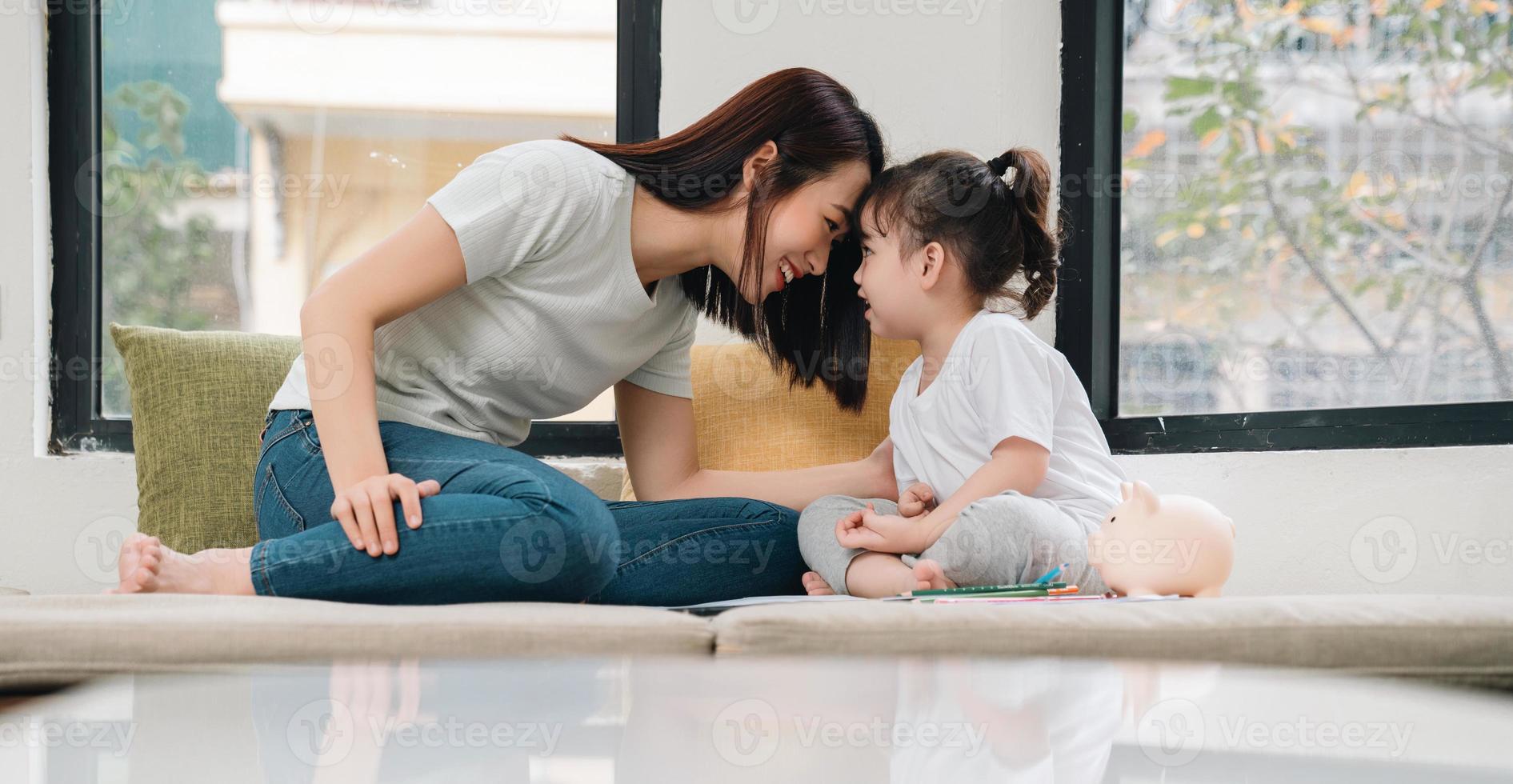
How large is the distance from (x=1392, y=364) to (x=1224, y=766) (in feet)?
4.53

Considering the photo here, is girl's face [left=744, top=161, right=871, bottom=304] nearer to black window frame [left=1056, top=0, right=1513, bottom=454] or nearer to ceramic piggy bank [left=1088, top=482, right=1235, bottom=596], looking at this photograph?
ceramic piggy bank [left=1088, top=482, right=1235, bottom=596]

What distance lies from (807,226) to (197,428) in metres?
0.94

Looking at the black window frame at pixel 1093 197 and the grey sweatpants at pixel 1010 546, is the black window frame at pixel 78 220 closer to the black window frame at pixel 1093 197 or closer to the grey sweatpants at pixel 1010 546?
the black window frame at pixel 1093 197

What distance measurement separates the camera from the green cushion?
1.66 metres

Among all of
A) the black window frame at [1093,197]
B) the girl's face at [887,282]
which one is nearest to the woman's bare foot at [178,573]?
the girl's face at [887,282]

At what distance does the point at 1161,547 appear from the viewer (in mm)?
1331

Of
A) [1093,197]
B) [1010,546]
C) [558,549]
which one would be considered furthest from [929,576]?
[1093,197]

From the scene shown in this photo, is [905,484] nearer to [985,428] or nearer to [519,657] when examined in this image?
[985,428]

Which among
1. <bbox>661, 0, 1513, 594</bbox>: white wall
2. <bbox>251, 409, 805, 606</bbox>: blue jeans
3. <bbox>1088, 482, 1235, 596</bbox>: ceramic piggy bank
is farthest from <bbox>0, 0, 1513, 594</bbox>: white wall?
<bbox>251, 409, 805, 606</bbox>: blue jeans

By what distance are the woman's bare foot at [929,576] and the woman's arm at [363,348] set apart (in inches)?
22.1

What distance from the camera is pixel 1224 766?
69 cm

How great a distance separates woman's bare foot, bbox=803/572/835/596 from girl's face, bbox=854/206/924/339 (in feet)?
1.28

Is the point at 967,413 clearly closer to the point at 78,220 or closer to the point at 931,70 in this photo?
the point at 931,70

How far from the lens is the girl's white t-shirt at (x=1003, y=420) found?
4.82 feet
